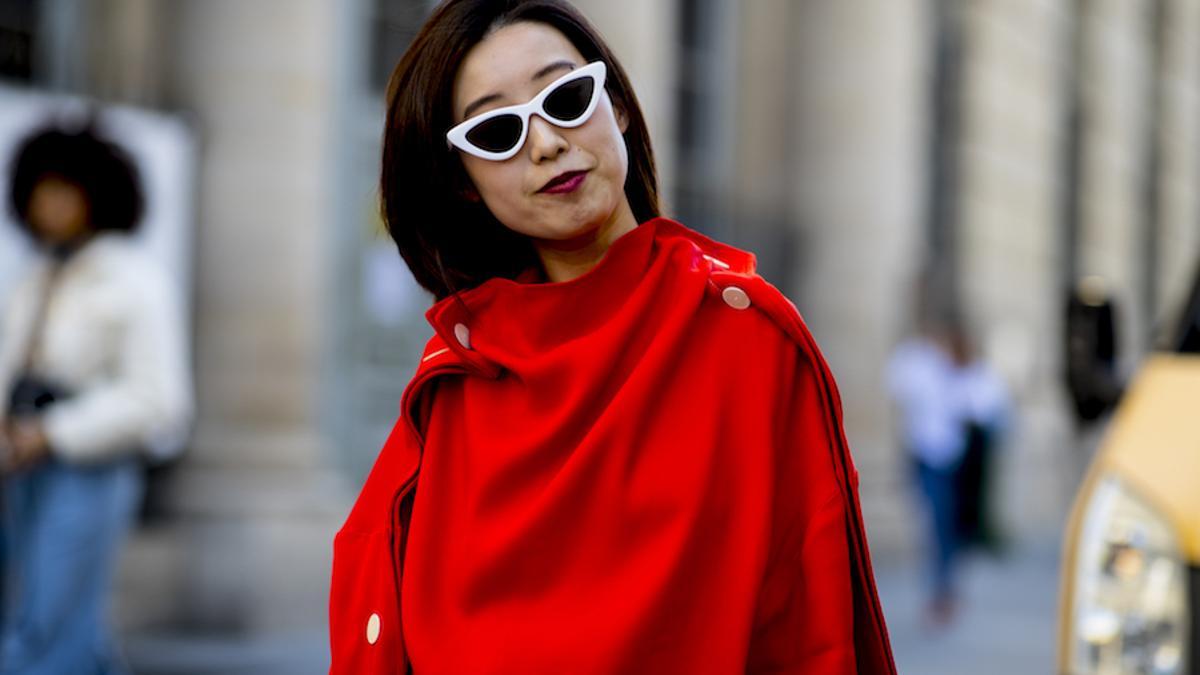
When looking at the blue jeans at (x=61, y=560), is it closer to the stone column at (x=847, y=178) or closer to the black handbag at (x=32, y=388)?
the black handbag at (x=32, y=388)

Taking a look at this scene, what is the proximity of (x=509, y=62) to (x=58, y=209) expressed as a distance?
332cm

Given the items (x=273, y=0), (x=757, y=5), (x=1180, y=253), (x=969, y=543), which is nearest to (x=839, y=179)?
(x=757, y=5)

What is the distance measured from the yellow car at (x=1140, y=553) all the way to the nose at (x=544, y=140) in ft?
5.77

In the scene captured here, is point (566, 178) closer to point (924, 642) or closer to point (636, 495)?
point (636, 495)

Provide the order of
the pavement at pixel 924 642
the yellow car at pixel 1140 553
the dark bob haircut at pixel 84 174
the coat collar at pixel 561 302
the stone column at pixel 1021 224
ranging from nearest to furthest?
the coat collar at pixel 561 302
the yellow car at pixel 1140 553
the dark bob haircut at pixel 84 174
the pavement at pixel 924 642
the stone column at pixel 1021 224

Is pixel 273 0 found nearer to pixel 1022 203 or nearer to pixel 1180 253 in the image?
pixel 1022 203

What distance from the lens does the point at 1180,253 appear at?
87.7 feet

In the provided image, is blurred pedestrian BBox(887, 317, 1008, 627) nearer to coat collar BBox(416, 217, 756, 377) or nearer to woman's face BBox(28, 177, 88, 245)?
woman's face BBox(28, 177, 88, 245)

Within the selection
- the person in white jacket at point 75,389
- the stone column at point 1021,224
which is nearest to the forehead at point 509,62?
the person in white jacket at point 75,389

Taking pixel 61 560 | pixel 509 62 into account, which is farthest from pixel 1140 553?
pixel 61 560

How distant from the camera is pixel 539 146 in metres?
2.03

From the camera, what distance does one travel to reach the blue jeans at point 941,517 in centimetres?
971

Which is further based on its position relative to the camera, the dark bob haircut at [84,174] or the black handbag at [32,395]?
the dark bob haircut at [84,174]

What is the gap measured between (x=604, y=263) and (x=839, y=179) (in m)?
11.4
